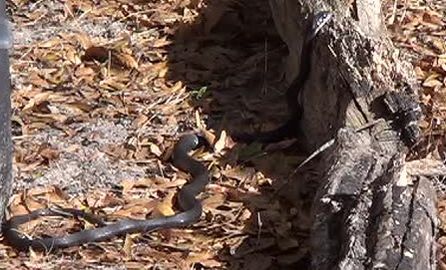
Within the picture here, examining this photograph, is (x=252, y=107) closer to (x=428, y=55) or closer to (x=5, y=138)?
(x=428, y=55)

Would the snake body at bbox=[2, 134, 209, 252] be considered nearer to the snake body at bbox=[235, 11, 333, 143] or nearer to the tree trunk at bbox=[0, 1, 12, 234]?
the tree trunk at bbox=[0, 1, 12, 234]

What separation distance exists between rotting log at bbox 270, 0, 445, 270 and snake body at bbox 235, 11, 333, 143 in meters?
0.05

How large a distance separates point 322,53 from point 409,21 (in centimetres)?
132

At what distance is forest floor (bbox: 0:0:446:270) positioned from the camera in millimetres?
4516

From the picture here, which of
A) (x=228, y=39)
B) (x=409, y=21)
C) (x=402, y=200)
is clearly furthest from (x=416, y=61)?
(x=402, y=200)

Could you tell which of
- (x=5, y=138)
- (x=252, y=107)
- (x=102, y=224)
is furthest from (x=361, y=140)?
(x=5, y=138)

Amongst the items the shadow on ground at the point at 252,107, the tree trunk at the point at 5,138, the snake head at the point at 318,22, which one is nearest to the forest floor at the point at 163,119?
the shadow on ground at the point at 252,107

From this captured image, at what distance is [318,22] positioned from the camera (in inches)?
203

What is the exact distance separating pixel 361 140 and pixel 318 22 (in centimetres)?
86

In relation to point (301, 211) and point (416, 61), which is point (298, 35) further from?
point (301, 211)

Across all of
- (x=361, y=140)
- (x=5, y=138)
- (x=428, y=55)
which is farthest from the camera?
(x=428, y=55)

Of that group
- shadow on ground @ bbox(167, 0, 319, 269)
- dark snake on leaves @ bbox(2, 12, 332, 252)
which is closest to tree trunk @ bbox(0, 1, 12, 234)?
dark snake on leaves @ bbox(2, 12, 332, 252)

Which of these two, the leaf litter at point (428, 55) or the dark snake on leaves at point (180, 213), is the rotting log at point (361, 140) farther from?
the leaf litter at point (428, 55)

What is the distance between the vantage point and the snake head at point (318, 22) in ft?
16.9
